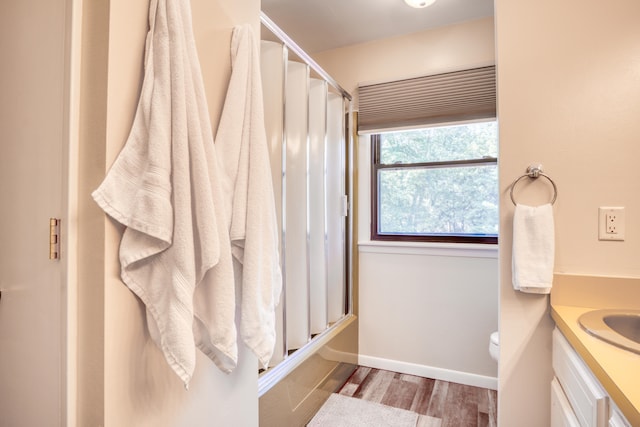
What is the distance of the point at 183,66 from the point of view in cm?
75

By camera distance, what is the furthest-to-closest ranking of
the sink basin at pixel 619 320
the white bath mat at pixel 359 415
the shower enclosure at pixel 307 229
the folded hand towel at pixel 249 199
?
the white bath mat at pixel 359 415
the shower enclosure at pixel 307 229
the sink basin at pixel 619 320
the folded hand towel at pixel 249 199

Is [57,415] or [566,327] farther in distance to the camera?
[566,327]

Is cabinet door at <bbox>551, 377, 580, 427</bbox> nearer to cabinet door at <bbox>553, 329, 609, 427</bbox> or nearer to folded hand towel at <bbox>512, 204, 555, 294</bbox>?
cabinet door at <bbox>553, 329, 609, 427</bbox>

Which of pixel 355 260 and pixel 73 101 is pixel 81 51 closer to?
pixel 73 101

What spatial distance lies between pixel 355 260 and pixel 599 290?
4.98 feet

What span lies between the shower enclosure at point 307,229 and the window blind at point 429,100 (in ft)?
0.63

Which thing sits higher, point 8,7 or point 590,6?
point 590,6

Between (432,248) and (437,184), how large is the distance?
1.57 ft

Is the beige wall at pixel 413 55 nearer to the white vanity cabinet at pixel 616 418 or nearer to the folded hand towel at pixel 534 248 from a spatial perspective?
the folded hand towel at pixel 534 248

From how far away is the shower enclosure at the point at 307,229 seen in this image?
5.21 feet

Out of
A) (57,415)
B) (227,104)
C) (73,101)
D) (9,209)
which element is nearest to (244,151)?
(227,104)

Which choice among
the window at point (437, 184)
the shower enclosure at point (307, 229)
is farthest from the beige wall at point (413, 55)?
the window at point (437, 184)

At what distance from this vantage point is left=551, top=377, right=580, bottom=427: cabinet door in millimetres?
925

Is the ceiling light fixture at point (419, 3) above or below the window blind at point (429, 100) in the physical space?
above
